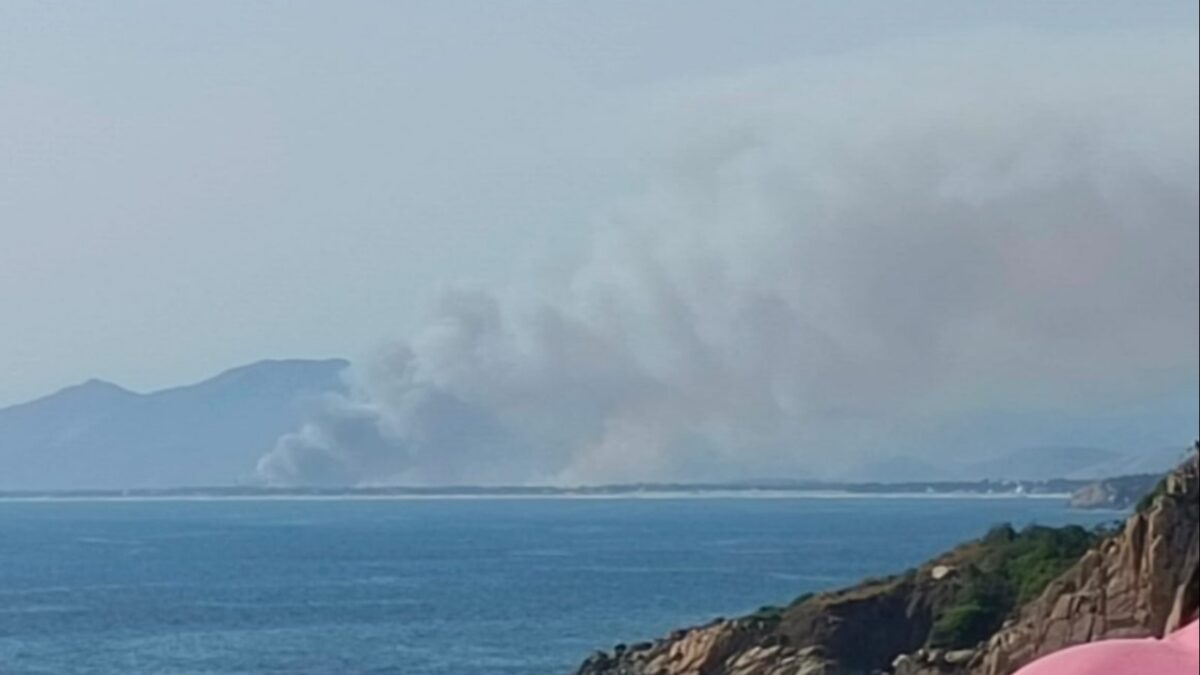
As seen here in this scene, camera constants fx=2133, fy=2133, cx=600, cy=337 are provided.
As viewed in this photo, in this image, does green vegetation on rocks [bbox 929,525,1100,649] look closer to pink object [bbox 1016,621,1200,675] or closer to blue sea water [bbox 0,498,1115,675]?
blue sea water [bbox 0,498,1115,675]

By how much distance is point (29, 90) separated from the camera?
2.48 metres

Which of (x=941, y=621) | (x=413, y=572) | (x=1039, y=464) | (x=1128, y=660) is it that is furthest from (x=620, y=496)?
(x=1128, y=660)

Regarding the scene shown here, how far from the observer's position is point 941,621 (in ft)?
10.2

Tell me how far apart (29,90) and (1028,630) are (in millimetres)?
1485

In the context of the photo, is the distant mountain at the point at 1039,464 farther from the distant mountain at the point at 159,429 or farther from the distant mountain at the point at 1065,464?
the distant mountain at the point at 159,429

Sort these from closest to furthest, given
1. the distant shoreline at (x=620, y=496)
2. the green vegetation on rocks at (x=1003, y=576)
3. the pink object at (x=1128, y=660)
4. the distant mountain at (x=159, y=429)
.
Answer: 1. the pink object at (x=1128, y=660)
2. the distant mountain at (x=159, y=429)
3. the distant shoreline at (x=620, y=496)
4. the green vegetation on rocks at (x=1003, y=576)

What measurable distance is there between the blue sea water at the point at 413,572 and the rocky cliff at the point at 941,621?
4 centimetres

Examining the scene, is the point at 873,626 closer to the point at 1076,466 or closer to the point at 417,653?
the point at 1076,466

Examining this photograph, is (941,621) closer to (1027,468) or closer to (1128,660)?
(1027,468)

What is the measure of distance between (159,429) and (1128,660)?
131cm

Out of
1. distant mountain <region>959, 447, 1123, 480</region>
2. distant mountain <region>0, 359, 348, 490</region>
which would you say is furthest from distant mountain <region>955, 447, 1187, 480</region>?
distant mountain <region>0, 359, 348, 490</region>

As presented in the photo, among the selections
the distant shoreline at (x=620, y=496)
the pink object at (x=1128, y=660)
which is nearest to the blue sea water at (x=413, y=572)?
the distant shoreline at (x=620, y=496)

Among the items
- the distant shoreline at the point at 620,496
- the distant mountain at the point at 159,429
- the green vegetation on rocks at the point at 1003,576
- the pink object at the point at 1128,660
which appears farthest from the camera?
the green vegetation on rocks at the point at 1003,576

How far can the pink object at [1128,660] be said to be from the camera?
191 cm
